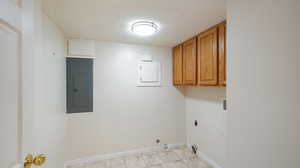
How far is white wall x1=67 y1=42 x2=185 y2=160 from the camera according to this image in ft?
8.37

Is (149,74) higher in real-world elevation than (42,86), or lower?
higher

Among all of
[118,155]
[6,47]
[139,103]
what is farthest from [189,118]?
[6,47]

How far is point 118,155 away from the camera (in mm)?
2697

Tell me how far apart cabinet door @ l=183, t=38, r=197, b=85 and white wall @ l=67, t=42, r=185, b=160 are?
0.49 meters

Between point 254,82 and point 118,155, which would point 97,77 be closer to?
point 118,155

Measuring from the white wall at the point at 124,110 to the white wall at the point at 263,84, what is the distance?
6.35 feet

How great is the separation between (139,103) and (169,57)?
4.00 feet

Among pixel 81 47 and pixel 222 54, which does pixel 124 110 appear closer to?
pixel 81 47

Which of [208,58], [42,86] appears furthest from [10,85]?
[208,58]

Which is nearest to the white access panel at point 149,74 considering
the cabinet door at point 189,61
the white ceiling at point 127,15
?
the cabinet door at point 189,61

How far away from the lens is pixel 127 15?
64.5 inches

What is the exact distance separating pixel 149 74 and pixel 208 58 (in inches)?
49.1

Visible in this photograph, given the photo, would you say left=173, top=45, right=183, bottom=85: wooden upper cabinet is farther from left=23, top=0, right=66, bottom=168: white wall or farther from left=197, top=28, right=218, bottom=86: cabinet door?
left=23, top=0, right=66, bottom=168: white wall

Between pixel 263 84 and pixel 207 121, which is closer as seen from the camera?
pixel 263 84
